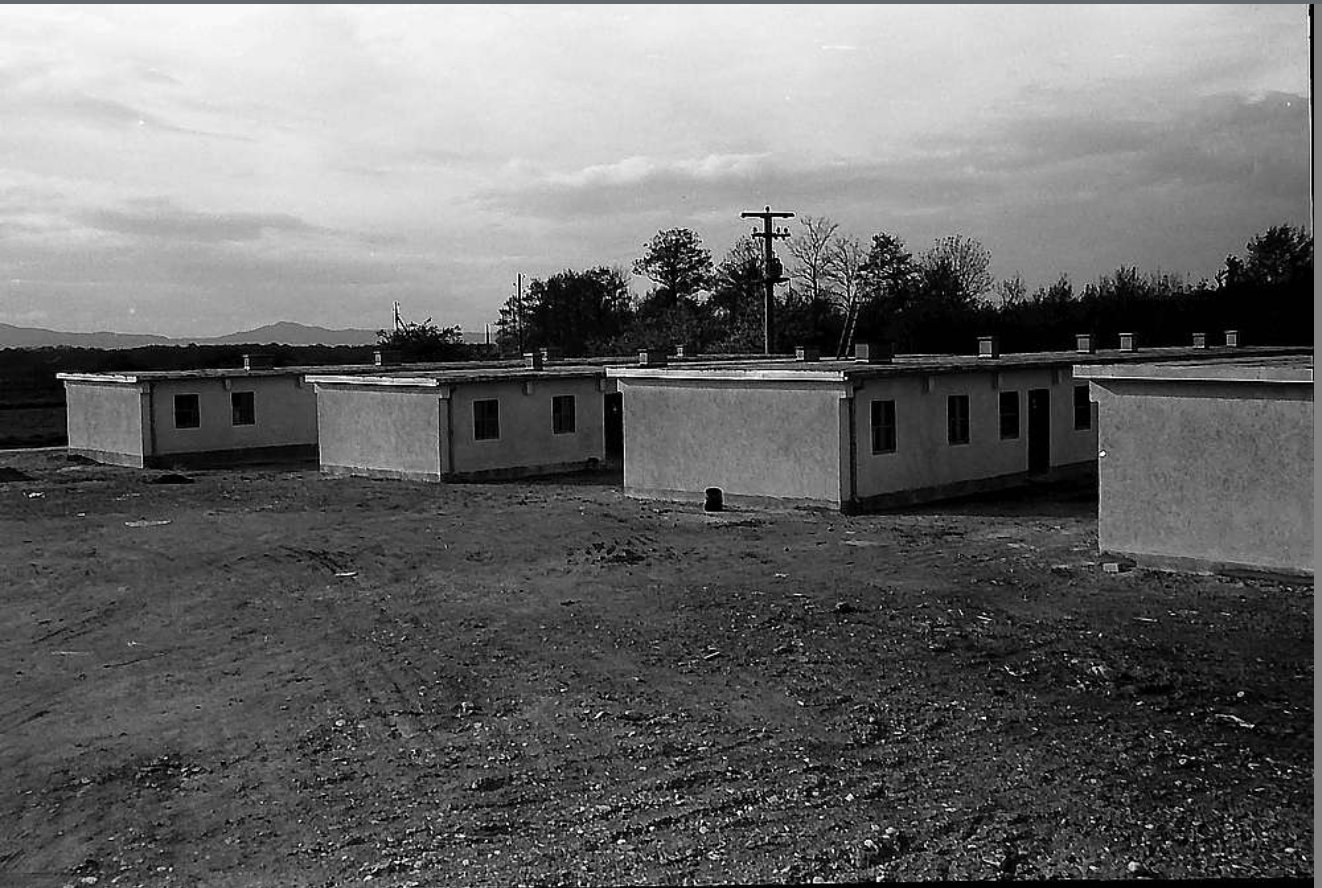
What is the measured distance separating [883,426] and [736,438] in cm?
182

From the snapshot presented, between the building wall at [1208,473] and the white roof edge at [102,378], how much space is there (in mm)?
19264

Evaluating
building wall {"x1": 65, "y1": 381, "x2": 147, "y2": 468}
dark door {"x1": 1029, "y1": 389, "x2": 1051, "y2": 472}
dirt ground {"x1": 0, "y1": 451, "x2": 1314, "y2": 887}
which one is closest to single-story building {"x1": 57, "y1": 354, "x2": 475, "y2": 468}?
building wall {"x1": 65, "y1": 381, "x2": 147, "y2": 468}

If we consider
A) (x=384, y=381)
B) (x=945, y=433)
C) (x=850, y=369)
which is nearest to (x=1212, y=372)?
(x=850, y=369)

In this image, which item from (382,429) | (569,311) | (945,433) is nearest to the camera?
(945,433)

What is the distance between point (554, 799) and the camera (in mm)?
5922

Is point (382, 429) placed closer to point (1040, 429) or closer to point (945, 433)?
point (945, 433)

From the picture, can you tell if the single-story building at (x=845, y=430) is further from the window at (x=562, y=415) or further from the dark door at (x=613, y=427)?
the dark door at (x=613, y=427)

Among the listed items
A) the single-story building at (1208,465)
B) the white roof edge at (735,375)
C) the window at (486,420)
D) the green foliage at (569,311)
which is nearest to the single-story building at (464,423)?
the window at (486,420)

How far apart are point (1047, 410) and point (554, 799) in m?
15.0

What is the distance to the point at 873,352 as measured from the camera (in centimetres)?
1948

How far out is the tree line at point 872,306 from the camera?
85.1ft

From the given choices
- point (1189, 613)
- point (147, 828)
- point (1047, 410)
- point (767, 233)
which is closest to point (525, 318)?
point (767, 233)

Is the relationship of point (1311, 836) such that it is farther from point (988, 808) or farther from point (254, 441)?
point (254, 441)

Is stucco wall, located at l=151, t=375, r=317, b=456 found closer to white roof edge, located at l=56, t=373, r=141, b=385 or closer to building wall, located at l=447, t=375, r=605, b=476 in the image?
white roof edge, located at l=56, t=373, r=141, b=385
